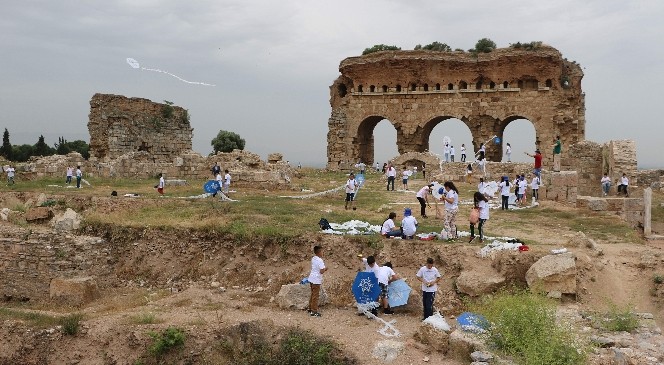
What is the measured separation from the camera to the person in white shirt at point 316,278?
879 centimetres

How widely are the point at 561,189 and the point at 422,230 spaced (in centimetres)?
712

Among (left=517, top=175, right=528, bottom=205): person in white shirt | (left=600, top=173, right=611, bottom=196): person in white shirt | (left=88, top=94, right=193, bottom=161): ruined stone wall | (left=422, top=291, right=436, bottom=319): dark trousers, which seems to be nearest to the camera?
(left=422, top=291, right=436, bottom=319): dark trousers

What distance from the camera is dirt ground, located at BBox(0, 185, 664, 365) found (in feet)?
26.8

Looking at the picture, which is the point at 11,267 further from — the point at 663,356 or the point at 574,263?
the point at 663,356

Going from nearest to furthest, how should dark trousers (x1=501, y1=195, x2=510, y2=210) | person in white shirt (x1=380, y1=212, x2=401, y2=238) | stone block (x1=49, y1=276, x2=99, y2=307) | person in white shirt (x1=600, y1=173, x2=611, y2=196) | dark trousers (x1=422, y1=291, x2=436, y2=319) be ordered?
dark trousers (x1=422, y1=291, x2=436, y2=319)
stone block (x1=49, y1=276, x2=99, y2=307)
person in white shirt (x1=380, y1=212, x2=401, y2=238)
dark trousers (x1=501, y1=195, x2=510, y2=210)
person in white shirt (x1=600, y1=173, x2=611, y2=196)

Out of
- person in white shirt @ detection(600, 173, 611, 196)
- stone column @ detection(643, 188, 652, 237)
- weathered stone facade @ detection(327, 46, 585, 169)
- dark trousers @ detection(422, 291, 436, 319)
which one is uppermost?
weathered stone facade @ detection(327, 46, 585, 169)

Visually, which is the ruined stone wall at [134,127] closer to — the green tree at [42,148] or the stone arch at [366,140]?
the stone arch at [366,140]

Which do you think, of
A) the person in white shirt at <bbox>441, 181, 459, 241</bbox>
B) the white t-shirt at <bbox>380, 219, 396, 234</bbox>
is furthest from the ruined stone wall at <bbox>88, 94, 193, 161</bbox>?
the person in white shirt at <bbox>441, 181, 459, 241</bbox>

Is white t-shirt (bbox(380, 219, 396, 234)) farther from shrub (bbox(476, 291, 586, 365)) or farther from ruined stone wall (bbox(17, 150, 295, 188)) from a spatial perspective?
ruined stone wall (bbox(17, 150, 295, 188))

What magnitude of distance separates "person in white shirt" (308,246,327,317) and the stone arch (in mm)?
23855

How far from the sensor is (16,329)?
8.53 m

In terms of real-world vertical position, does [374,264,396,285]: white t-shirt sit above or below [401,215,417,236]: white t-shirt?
below

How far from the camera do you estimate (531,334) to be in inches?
261

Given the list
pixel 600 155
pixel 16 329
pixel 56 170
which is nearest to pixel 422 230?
pixel 16 329
